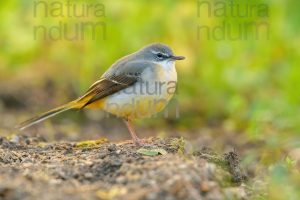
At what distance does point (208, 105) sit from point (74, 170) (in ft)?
20.5

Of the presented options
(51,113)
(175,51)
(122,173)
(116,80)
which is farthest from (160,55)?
(175,51)

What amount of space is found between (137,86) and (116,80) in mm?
327

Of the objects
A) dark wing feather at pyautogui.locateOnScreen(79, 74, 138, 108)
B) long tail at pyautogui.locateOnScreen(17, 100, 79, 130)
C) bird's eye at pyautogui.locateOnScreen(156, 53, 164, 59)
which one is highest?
bird's eye at pyautogui.locateOnScreen(156, 53, 164, 59)

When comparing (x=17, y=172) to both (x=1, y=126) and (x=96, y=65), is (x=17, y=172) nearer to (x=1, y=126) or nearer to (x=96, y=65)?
(x=1, y=126)

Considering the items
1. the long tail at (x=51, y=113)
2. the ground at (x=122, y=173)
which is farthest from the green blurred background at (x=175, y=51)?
the ground at (x=122, y=173)

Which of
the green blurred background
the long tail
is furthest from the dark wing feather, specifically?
the green blurred background

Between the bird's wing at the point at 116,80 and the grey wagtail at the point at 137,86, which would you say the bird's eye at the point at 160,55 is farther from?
the bird's wing at the point at 116,80

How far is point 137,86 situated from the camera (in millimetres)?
7859

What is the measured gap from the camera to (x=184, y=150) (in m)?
6.80

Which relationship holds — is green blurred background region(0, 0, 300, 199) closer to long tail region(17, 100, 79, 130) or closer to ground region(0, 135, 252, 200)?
long tail region(17, 100, 79, 130)

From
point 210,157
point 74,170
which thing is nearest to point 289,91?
point 210,157

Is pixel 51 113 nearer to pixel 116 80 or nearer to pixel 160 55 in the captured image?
pixel 116 80

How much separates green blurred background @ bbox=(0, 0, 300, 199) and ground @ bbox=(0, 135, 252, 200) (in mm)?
4035

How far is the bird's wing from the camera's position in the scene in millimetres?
7977
